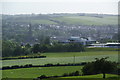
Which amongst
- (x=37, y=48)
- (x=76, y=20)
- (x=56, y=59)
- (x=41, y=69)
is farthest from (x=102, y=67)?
(x=76, y=20)

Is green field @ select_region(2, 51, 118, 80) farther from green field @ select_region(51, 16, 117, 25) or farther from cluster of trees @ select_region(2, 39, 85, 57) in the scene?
green field @ select_region(51, 16, 117, 25)

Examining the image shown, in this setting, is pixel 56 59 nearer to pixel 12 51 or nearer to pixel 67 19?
pixel 12 51

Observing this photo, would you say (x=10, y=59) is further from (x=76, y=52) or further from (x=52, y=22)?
(x=52, y=22)

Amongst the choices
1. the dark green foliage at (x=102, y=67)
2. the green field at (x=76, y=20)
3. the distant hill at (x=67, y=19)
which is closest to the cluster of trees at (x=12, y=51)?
the dark green foliage at (x=102, y=67)

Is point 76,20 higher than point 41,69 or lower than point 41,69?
higher

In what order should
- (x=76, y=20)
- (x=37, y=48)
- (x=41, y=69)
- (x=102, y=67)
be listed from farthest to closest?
(x=76, y=20) → (x=37, y=48) → (x=41, y=69) → (x=102, y=67)

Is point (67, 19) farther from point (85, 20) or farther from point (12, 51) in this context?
point (12, 51)

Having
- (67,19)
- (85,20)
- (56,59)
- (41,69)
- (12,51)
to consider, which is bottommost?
(41,69)

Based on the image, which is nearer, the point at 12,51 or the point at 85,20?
the point at 12,51

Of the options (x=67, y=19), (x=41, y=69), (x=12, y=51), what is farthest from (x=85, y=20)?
(x=41, y=69)

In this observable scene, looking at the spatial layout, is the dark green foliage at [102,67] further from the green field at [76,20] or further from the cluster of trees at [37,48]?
the green field at [76,20]

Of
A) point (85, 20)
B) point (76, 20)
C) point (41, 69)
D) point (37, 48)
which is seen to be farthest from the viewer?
point (76, 20)

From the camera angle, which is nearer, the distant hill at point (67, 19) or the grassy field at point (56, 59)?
the grassy field at point (56, 59)

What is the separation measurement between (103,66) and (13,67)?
221cm
